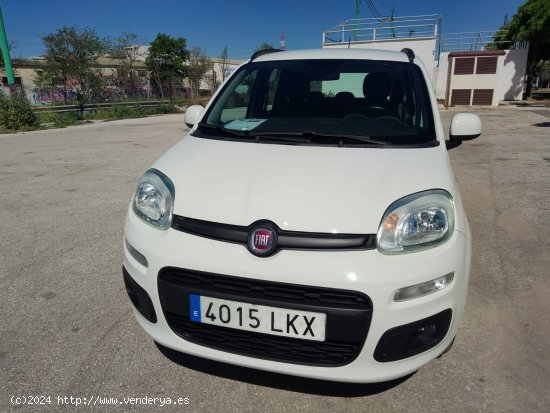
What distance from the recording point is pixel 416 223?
1703mm

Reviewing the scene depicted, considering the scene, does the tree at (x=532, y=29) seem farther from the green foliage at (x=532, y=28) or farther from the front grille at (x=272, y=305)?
the front grille at (x=272, y=305)

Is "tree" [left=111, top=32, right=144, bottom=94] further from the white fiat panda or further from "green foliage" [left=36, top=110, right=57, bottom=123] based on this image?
the white fiat panda

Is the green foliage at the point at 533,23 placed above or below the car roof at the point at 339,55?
above

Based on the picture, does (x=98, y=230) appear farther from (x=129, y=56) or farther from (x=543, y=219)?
(x=129, y=56)

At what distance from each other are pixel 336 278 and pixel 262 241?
32cm

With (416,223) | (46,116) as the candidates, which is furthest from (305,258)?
(46,116)

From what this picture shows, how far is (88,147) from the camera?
31.4 feet

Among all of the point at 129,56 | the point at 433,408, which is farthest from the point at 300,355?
the point at 129,56

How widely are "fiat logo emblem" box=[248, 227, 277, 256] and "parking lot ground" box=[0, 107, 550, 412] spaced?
2.56ft

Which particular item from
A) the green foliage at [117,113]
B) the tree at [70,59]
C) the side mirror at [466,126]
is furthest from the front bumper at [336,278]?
the tree at [70,59]

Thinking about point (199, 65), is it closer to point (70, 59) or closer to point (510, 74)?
point (70, 59)

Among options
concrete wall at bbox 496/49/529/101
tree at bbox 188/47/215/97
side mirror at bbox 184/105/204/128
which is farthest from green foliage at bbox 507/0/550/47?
side mirror at bbox 184/105/204/128

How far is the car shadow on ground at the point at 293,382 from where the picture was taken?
1950 millimetres

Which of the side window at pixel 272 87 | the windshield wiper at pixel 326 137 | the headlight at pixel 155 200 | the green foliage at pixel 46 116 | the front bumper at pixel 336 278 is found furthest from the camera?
the green foliage at pixel 46 116
